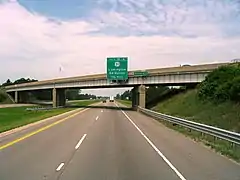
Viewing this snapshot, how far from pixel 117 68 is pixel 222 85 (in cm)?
2765

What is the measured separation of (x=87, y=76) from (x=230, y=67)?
41942 mm

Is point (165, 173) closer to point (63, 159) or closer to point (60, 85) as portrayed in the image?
point (63, 159)

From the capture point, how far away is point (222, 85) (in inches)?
1540

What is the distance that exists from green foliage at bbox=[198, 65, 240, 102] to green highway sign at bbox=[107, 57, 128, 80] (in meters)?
21.0

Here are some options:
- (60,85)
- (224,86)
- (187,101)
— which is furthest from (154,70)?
(60,85)

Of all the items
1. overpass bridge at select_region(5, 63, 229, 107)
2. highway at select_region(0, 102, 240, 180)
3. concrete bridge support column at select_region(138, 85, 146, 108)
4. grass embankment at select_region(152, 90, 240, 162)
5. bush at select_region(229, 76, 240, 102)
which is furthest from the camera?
concrete bridge support column at select_region(138, 85, 146, 108)

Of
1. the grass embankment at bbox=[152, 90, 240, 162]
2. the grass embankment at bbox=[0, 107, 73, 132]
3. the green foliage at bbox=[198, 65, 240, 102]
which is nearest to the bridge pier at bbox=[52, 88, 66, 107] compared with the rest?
the grass embankment at bbox=[0, 107, 73, 132]

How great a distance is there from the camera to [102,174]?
9406mm

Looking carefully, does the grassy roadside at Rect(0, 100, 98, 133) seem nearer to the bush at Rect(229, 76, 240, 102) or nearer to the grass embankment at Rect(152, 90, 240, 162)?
the grass embankment at Rect(152, 90, 240, 162)

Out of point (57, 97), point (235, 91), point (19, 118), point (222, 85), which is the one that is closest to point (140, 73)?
point (222, 85)

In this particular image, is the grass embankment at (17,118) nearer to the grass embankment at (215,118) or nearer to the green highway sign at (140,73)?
the grass embankment at (215,118)

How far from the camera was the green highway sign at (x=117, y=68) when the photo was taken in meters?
64.0

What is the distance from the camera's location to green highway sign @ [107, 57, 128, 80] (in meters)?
64.0

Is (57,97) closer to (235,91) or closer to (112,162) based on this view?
(235,91)
